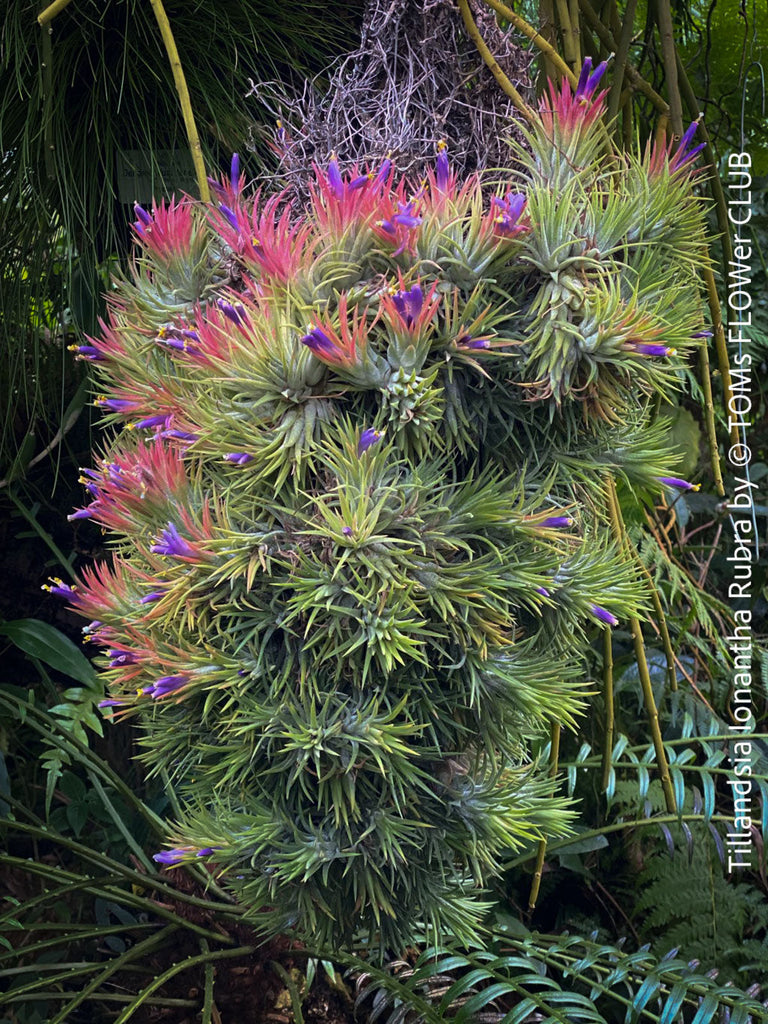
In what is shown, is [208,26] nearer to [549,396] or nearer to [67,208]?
[67,208]

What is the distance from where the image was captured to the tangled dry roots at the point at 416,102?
0.48 m

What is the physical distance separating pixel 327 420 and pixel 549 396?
0.10m

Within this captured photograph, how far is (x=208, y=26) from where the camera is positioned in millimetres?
632

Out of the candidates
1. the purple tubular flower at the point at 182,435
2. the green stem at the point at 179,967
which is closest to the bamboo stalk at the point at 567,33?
the purple tubular flower at the point at 182,435

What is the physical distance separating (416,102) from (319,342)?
0.73ft

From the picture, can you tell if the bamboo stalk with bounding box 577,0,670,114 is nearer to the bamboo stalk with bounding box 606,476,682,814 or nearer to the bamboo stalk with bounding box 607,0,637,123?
the bamboo stalk with bounding box 607,0,637,123

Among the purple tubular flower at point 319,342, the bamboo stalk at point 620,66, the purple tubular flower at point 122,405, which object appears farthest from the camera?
the bamboo stalk at point 620,66

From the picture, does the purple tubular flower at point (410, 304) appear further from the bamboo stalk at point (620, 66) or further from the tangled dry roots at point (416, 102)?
the bamboo stalk at point (620, 66)

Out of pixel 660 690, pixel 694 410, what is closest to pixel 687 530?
pixel 694 410

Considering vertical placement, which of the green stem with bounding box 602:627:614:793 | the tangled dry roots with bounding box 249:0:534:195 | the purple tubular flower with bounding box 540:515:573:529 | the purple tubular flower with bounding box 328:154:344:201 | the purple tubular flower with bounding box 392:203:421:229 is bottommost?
the green stem with bounding box 602:627:614:793

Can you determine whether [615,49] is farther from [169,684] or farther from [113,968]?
[113,968]

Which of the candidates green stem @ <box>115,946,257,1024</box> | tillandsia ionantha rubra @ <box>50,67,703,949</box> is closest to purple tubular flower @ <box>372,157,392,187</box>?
tillandsia ionantha rubra @ <box>50,67,703,949</box>

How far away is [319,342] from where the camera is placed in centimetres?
34

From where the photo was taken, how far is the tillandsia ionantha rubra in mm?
358
